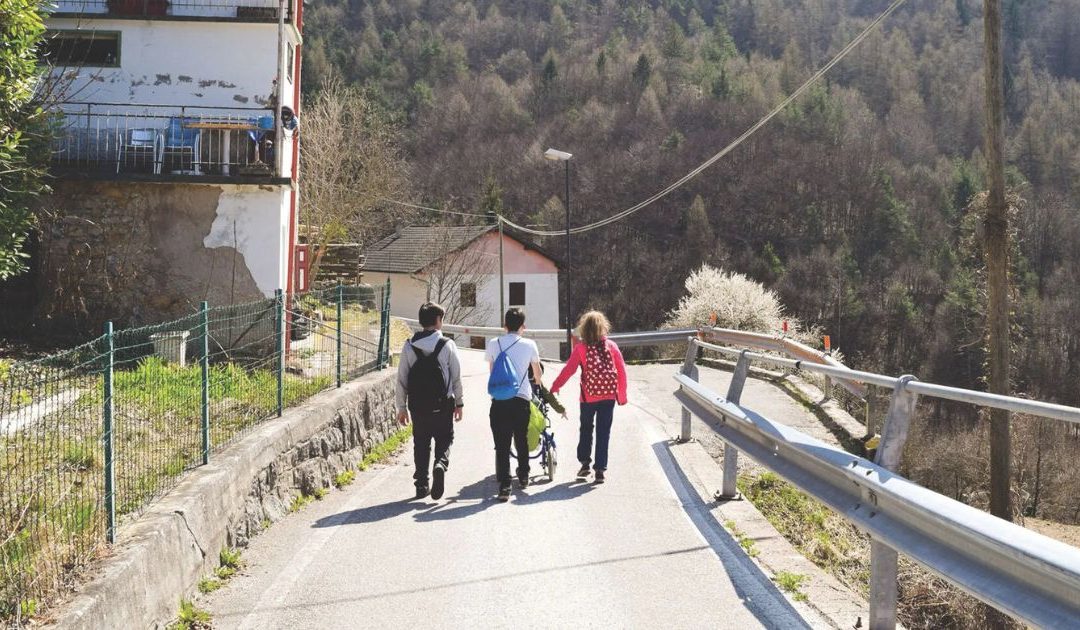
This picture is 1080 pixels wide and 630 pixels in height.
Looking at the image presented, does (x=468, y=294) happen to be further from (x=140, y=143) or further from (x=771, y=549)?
(x=771, y=549)

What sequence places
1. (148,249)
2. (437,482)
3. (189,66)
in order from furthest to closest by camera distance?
1. (189,66)
2. (148,249)
3. (437,482)

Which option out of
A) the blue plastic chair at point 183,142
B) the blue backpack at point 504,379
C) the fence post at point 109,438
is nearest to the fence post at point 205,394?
the fence post at point 109,438

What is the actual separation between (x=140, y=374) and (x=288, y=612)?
10.6ft

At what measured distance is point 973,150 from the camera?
98625 millimetres

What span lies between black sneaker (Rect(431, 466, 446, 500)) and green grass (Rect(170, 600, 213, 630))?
3143mm

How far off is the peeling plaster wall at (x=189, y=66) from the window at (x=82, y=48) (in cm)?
13

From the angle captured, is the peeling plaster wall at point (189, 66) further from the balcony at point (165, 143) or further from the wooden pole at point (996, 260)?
the wooden pole at point (996, 260)

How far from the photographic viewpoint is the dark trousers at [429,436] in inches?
320

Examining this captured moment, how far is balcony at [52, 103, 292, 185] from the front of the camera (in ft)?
47.7

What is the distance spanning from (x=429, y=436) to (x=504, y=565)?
7.51 feet

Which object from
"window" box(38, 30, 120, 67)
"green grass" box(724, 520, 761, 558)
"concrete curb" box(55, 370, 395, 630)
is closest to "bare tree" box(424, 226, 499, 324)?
"window" box(38, 30, 120, 67)

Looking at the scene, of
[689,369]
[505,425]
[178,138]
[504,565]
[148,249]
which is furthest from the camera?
[178,138]

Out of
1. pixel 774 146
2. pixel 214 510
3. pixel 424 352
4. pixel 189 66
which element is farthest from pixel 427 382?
pixel 774 146

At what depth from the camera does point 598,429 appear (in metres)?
8.98
